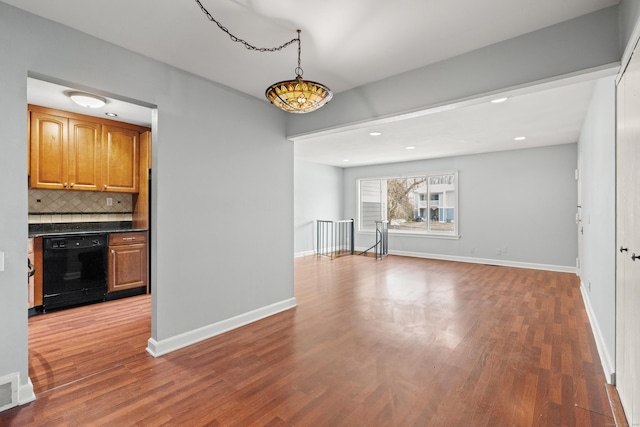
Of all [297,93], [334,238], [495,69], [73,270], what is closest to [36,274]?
[73,270]

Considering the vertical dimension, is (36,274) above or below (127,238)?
below

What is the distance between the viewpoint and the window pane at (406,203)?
7.75 meters

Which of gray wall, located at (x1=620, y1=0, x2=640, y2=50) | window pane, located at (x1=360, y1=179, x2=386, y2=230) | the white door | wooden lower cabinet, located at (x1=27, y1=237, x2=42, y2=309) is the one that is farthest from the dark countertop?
window pane, located at (x1=360, y1=179, x2=386, y2=230)

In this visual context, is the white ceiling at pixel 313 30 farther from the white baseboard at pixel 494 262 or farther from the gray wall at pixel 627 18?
the white baseboard at pixel 494 262

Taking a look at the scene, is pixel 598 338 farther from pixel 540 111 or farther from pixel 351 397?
pixel 540 111

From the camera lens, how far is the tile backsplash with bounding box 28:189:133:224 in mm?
4027

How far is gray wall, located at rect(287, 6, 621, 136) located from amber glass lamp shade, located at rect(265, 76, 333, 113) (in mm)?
1097

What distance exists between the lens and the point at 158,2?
1.87 m

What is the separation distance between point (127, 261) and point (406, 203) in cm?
635

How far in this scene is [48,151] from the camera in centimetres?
374

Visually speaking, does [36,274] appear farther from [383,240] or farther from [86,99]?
[383,240]

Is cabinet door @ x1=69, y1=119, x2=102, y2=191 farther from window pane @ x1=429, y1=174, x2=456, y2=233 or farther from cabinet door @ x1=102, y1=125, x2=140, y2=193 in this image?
window pane @ x1=429, y1=174, x2=456, y2=233

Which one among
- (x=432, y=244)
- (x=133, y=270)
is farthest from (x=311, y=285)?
(x=432, y=244)

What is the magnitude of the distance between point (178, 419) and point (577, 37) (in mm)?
3464
